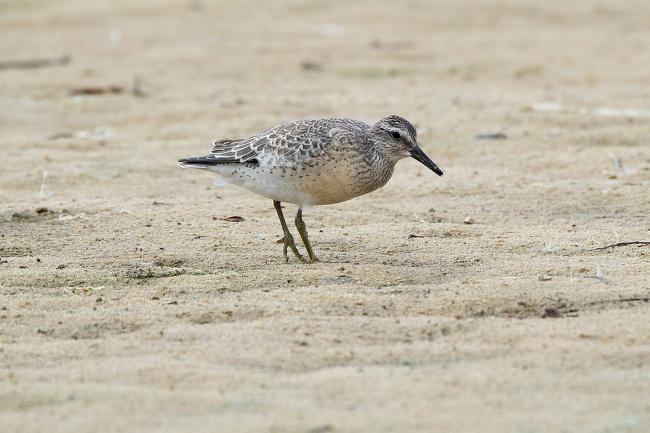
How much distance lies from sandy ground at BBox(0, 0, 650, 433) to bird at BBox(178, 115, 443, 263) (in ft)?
1.25

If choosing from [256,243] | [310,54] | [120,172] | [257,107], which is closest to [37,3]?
[310,54]

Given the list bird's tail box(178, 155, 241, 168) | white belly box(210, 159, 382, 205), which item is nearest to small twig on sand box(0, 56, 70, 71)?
bird's tail box(178, 155, 241, 168)

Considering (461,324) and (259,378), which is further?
(461,324)

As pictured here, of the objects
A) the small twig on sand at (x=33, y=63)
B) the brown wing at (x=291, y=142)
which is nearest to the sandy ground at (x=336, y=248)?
the small twig on sand at (x=33, y=63)

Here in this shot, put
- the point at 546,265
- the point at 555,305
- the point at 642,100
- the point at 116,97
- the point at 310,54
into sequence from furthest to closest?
1. the point at 310,54
2. the point at 116,97
3. the point at 642,100
4. the point at 546,265
5. the point at 555,305

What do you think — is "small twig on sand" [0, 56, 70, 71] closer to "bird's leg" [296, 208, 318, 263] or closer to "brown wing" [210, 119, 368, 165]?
"brown wing" [210, 119, 368, 165]

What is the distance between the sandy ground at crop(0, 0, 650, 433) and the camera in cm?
456

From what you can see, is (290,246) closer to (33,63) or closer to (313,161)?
(313,161)

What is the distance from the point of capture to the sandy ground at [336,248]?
4.56 m

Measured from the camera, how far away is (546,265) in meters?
6.39

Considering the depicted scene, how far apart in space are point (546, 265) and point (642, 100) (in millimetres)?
5095

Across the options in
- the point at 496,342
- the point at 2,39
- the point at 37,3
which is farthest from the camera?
the point at 37,3

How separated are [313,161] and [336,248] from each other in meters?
0.67

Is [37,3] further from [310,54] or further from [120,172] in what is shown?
[120,172]
